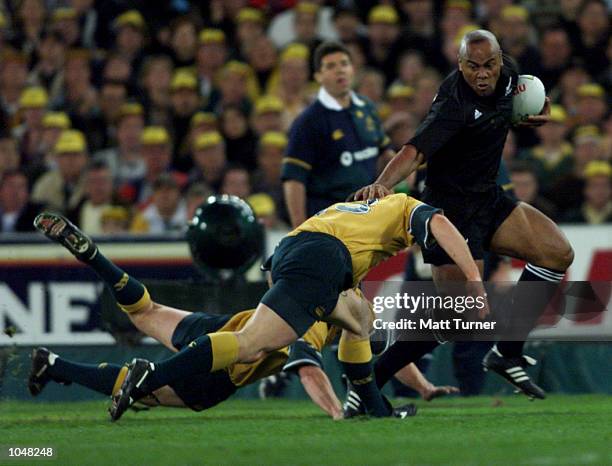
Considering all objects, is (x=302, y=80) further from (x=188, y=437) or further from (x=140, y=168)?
(x=188, y=437)

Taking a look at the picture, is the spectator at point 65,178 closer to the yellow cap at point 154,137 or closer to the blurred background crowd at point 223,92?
the blurred background crowd at point 223,92

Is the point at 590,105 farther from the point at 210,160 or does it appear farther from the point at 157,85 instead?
the point at 157,85

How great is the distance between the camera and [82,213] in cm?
1341

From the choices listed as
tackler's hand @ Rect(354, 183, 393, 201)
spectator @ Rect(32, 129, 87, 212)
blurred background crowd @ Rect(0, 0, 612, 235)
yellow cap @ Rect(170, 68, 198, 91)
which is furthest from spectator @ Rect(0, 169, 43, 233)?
tackler's hand @ Rect(354, 183, 393, 201)

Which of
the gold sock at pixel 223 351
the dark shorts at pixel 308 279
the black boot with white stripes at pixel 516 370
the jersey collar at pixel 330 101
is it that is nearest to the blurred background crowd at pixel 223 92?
the jersey collar at pixel 330 101

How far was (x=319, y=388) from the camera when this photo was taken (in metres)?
8.68

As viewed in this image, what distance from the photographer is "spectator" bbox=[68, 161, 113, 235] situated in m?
13.3

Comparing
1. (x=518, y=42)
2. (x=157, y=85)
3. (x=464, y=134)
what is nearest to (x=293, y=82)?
(x=157, y=85)

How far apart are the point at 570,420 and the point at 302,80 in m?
6.24

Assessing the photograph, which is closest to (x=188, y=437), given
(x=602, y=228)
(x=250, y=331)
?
(x=250, y=331)

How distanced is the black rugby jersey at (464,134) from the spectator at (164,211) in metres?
4.28

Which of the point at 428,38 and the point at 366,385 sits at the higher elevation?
the point at 428,38

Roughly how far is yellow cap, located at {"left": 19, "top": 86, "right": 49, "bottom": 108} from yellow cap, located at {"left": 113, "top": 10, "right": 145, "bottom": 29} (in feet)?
3.40

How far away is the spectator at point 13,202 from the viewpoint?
1358cm
